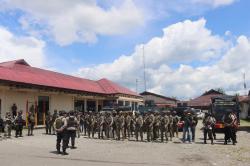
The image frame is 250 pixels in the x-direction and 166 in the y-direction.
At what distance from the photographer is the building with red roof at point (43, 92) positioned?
2850 centimetres

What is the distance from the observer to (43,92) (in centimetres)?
3209

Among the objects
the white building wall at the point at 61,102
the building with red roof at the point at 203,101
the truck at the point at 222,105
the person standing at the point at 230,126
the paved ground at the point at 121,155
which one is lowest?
the paved ground at the point at 121,155

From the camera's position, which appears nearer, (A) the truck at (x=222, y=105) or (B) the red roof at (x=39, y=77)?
(A) the truck at (x=222, y=105)

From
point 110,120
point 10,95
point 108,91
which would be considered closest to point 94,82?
point 108,91

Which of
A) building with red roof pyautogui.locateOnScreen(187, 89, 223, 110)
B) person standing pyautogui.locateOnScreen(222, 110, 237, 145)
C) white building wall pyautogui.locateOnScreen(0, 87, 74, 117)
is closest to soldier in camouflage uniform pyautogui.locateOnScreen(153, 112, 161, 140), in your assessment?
person standing pyautogui.locateOnScreen(222, 110, 237, 145)

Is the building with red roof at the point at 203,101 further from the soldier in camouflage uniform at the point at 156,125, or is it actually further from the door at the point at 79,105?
the soldier in camouflage uniform at the point at 156,125

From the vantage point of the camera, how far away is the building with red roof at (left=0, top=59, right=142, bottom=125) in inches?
1122

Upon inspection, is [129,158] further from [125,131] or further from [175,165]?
[125,131]

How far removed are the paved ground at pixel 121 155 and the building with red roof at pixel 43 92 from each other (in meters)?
9.77

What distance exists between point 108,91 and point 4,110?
19316 millimetres

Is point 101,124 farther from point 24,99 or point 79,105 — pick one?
point 79,105

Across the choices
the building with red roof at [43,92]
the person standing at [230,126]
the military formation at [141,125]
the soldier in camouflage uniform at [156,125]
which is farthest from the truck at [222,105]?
the building with red roof at [43,92]

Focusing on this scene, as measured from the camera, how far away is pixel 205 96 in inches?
3155

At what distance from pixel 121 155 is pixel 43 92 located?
1780 centimetres
